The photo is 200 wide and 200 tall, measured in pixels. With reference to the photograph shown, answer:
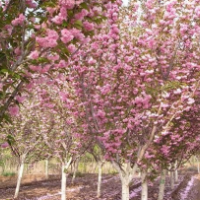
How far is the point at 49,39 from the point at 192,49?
19.0 feet

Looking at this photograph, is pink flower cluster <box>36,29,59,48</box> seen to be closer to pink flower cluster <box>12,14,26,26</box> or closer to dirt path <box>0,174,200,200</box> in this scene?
pink flower cluster <box>12,14,26,26</box>

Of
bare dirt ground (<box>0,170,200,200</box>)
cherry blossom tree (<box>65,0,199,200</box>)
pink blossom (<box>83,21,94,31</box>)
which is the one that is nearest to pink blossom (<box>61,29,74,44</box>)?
pink blossom (<box>83,21,94,31</box>)

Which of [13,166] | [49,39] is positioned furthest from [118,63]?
[13,166]

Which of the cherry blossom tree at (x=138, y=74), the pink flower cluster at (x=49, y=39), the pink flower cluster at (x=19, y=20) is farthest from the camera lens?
the cherry blossom tree at (x=138, y=74)

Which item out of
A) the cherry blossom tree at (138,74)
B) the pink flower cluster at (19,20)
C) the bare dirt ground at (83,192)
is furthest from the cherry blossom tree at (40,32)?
the bare dirt ground at (83,192)

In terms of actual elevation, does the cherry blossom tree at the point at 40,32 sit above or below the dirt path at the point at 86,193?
above

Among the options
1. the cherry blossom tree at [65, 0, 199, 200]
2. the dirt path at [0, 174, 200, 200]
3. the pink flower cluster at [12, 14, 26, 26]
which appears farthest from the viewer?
the dirt path at [0, 174, 200, 200]

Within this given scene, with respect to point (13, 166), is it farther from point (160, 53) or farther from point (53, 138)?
point (160, 53)

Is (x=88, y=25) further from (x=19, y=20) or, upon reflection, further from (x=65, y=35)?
(x=19, y=20)

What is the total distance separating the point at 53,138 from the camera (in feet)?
61.7

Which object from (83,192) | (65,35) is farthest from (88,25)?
(83,192)

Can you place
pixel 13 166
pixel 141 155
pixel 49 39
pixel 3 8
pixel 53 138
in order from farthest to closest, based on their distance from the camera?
pixel 13 166, pixel 53 138, pixel 141 155, pixel 3 8, pixel 49 39

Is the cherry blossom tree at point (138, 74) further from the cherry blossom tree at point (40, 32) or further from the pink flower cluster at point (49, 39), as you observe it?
the pink flower cluster at point (49, 39)

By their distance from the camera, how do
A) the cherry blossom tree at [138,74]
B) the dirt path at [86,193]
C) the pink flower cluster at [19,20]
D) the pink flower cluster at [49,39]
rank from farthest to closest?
the dirt path at [86,193] < the cherry blossom tree at [138,74] < the pink flower cluster at [19,20] < the pink flower cluster at [49,39]
